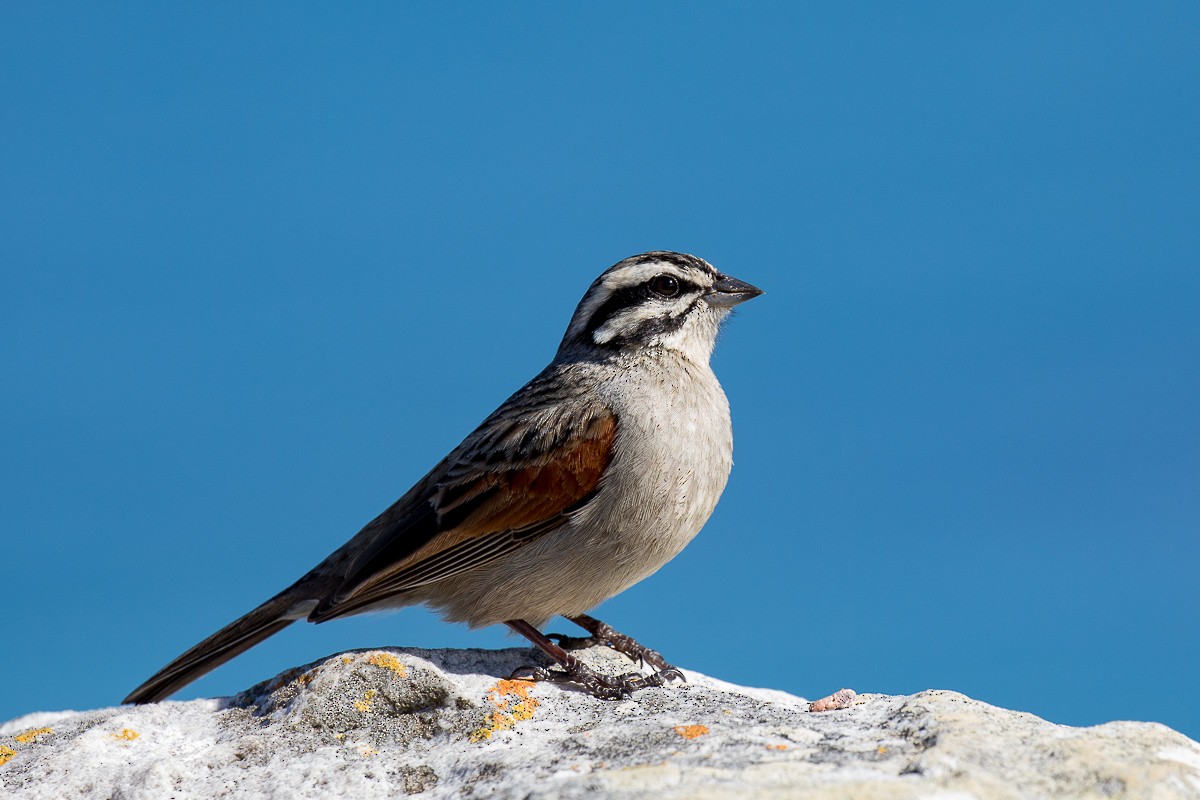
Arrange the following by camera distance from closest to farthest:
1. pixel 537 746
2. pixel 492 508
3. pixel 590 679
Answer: pixel 537 746 → pixel 590 679 → pixel 492 508

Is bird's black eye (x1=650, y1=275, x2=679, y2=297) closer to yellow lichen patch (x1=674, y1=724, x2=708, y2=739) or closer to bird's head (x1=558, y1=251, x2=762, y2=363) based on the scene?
bird's head (x1=558, y1=251, x2=762, y2=363)

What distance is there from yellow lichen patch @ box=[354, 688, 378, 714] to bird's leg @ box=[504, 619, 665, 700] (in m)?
0.89

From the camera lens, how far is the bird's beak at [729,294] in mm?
7992

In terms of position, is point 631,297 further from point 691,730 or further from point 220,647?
point 691,730

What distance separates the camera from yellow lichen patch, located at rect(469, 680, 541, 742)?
516cm

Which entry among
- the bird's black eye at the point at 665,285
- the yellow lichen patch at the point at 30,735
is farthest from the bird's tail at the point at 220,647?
the bird's black eye at the point at 665,285

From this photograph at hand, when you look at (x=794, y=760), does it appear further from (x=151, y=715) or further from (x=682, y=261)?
(x=682, y=261)

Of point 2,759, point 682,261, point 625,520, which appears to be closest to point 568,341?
point 682,261

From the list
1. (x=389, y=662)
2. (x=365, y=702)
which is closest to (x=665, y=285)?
(x=389, y=662)

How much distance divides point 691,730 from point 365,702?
1.70 metres

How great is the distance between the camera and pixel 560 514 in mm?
6812

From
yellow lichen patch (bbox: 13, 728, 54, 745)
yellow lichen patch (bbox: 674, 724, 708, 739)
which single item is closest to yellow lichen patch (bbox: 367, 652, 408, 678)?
yellow lichen patch (bbox: 674, 724, 708, 739)

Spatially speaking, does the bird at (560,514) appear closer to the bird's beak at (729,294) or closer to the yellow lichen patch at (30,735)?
the bird's beak at (729,294)

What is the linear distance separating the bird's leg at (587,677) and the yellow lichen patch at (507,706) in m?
0.38
